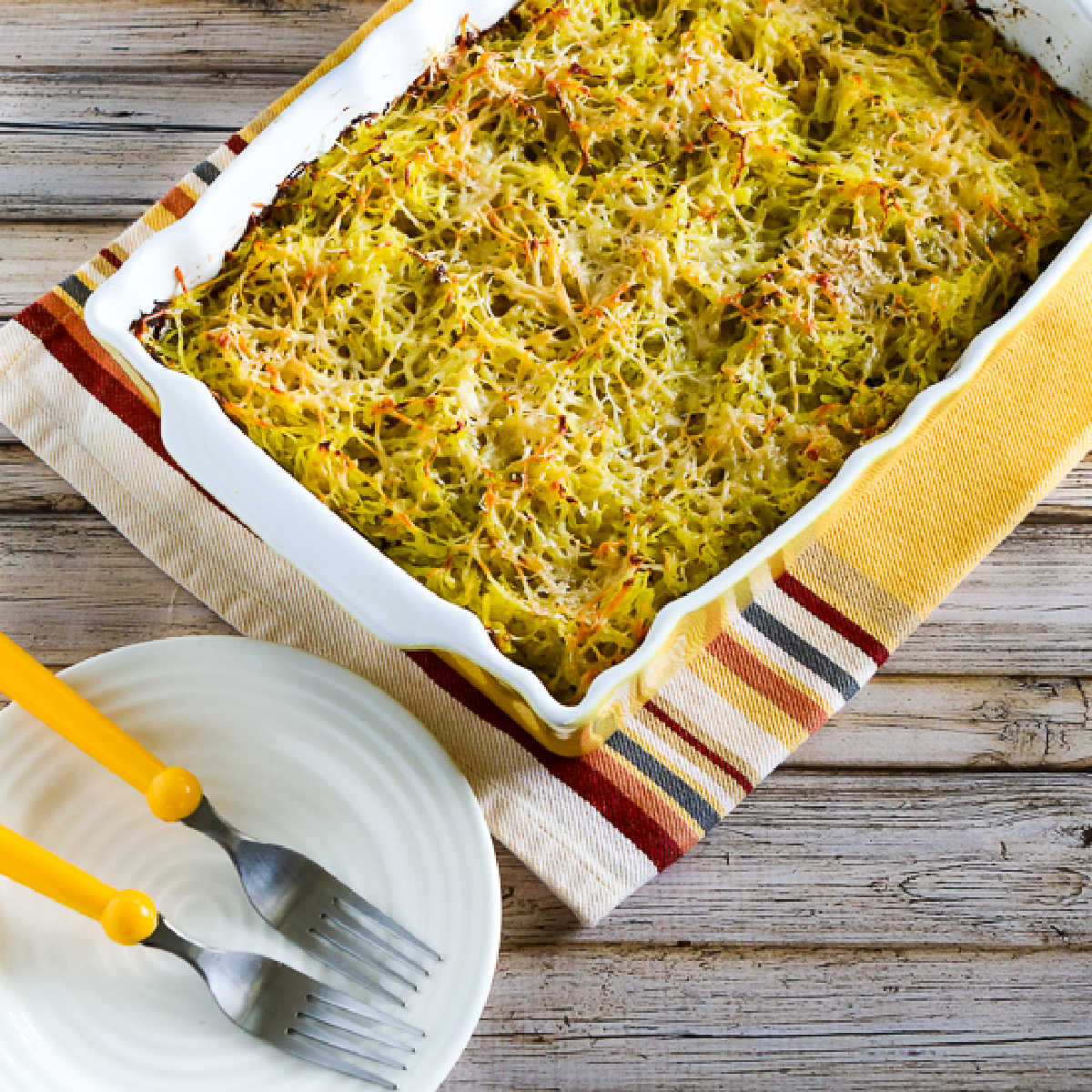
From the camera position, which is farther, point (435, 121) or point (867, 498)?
point (867, 498)

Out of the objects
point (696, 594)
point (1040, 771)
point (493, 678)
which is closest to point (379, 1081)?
point (493, 678)

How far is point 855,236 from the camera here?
1416 millimetres

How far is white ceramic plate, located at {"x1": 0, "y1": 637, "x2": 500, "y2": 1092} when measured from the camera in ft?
4.35

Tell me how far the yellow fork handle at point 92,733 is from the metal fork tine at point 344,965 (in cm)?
22

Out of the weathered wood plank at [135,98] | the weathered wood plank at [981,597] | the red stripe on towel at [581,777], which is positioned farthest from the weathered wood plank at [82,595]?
the weathered wood plank at [135,98]

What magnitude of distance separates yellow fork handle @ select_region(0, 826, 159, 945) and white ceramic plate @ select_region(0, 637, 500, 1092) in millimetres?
95

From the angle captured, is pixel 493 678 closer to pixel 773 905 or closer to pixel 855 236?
pixel 773 905

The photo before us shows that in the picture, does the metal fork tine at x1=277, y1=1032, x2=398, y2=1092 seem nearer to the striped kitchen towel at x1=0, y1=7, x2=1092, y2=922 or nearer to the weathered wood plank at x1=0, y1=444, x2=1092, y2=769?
the striped kitchen towel at x1=0, y1=7, x2=1092, y2=922

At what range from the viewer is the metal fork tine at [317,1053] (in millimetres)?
1302

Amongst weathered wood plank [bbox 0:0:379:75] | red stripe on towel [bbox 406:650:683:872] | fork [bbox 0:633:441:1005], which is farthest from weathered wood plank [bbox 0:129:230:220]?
red stripe on towel [bbox 406:650:683:872]

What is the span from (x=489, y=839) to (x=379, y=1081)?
0.96 feet

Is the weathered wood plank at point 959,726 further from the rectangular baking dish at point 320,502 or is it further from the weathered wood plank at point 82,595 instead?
the weathered wood plank at point 82,595

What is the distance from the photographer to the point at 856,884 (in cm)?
151

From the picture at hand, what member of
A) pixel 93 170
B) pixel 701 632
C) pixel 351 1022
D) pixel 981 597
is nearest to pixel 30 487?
pixel 93 170
